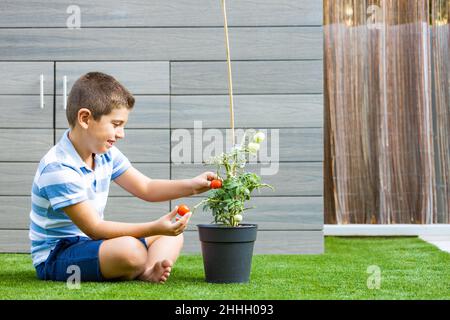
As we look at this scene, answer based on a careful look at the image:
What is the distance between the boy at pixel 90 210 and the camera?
2.18 meters

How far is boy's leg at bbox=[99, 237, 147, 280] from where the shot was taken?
2170 millimetres

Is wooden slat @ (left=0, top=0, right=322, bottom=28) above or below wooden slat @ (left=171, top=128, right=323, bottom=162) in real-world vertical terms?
above

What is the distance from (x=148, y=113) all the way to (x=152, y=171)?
25 centimetres

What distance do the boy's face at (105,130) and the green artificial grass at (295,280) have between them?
0.42 m

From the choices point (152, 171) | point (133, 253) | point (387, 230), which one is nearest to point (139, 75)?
point (152, 171)

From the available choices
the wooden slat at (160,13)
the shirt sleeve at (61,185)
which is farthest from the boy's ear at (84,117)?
the wooden slat at (160,13)

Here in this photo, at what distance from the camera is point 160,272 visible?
223 centimetres

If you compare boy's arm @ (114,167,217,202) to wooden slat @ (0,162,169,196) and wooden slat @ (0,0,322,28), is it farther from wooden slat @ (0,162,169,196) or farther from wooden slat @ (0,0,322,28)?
wooden slat @ (0,0,322,28)

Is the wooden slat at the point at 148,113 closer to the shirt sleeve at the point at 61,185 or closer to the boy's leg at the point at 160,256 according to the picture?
the boy's leg at the point at 160,256

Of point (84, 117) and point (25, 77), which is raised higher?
point (25, 77)

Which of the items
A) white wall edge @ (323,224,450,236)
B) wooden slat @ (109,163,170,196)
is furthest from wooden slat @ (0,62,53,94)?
white wall edge @ (323,224,450,236)

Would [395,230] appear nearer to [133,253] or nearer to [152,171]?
[152,171]

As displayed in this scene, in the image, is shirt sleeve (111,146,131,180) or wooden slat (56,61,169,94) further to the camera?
wooden slat (56,61,169,94)
